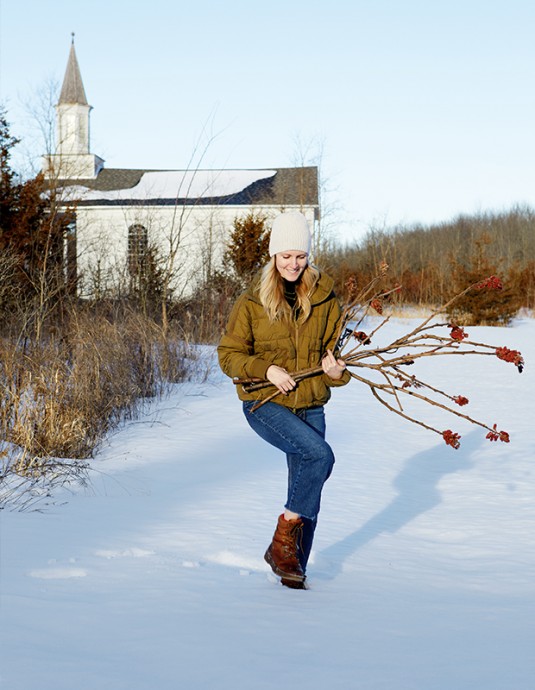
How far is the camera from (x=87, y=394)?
819 centimetres

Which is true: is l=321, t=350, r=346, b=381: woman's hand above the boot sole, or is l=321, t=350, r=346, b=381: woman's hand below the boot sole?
above

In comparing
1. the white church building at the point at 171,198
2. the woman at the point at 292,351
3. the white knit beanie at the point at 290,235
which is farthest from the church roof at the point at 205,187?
the woman at the point at 292,351

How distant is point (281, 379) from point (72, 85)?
39.9 m

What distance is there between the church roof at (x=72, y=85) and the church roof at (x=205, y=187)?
4500 millimetres

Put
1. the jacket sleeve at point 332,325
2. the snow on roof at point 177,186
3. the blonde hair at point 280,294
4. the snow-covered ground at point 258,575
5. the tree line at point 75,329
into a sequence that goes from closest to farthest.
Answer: the snow-covered ground at point 258,575 → the blonde hair at point 280,294 → the jacket sleeve at point 332,325 → the tree line at point 75,329 → the snow on roof at point 177,186

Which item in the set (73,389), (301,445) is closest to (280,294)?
(301,445)

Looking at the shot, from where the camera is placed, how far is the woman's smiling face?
12.8 ft

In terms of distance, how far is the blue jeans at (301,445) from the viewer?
386cm

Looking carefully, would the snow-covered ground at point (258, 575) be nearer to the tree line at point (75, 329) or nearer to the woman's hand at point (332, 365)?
the tree line at point (75, 329)

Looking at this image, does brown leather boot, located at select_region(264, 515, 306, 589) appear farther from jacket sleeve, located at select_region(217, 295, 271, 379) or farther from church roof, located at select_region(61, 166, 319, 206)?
church roof, located at select_region(61, 166, 319, 206)

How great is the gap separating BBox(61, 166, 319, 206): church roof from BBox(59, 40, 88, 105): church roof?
4500 mm

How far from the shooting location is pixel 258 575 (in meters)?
4.33

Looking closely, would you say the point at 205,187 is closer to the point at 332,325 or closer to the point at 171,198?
the point at 171,198

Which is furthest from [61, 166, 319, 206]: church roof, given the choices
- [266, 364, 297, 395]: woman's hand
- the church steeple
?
[266, 364, 297, 395]: woman's hand
